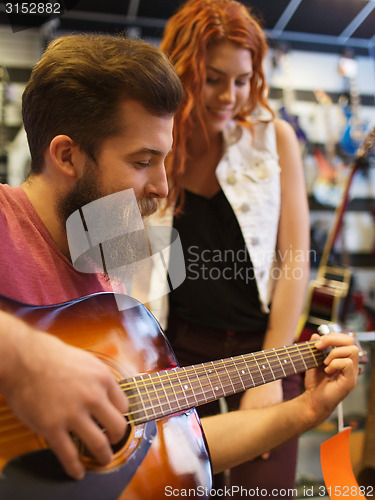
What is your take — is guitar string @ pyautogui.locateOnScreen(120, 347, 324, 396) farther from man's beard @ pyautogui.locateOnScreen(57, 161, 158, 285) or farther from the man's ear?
the man's ear

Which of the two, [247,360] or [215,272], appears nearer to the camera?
[247,360]

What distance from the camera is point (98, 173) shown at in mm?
479

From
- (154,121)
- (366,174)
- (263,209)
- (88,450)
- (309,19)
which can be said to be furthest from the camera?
(366,174)

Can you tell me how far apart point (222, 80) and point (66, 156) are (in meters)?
0.42

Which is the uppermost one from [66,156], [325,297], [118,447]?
[66,156]

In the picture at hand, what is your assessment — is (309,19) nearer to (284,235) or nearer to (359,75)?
(359,75)

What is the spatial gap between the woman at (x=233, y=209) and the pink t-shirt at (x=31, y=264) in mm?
147

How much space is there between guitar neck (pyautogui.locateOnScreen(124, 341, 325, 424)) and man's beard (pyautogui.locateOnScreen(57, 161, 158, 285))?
0.13 meters

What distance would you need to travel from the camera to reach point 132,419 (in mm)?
446

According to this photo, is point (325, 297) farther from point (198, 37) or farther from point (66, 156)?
point (66, 156)

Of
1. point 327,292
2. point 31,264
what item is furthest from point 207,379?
point 327,292

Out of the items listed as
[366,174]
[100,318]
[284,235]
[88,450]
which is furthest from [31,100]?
[366,174]

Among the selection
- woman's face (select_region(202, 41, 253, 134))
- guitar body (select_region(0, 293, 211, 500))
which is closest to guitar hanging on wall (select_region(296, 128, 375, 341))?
woman's face (select_region(202, 41, 253, 134))

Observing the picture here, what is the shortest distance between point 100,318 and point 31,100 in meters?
0.25
